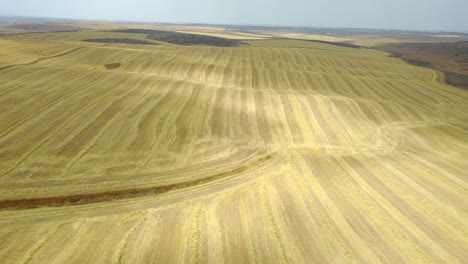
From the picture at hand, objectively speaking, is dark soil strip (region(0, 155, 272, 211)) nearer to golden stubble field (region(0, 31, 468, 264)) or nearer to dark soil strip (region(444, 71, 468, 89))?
golden stubble field (region(0, 31, 468, 264))

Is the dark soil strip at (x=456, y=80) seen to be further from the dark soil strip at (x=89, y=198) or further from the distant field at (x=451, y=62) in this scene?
the dark soil strip at (x=89, y=198)

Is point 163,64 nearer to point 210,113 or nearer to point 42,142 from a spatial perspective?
point 210,113

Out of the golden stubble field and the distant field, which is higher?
the distant field

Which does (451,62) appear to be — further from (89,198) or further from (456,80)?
(89,198)

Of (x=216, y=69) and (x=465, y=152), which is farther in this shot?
(x=216, y=69)

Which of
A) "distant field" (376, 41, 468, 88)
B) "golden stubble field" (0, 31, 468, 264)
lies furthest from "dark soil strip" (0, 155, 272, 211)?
"distant field" (376, 41, 468, 88)

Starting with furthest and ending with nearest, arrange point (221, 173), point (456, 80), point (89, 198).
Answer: point (456, 80), point (221, 173), point (89, 198)

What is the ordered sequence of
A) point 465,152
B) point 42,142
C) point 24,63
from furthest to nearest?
point 24,63 < point 465,152 < point 42,142

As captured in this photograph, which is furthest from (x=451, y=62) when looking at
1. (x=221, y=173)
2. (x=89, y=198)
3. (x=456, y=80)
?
A: (x=89, y=198)

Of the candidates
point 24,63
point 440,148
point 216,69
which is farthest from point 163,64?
point 440,148
